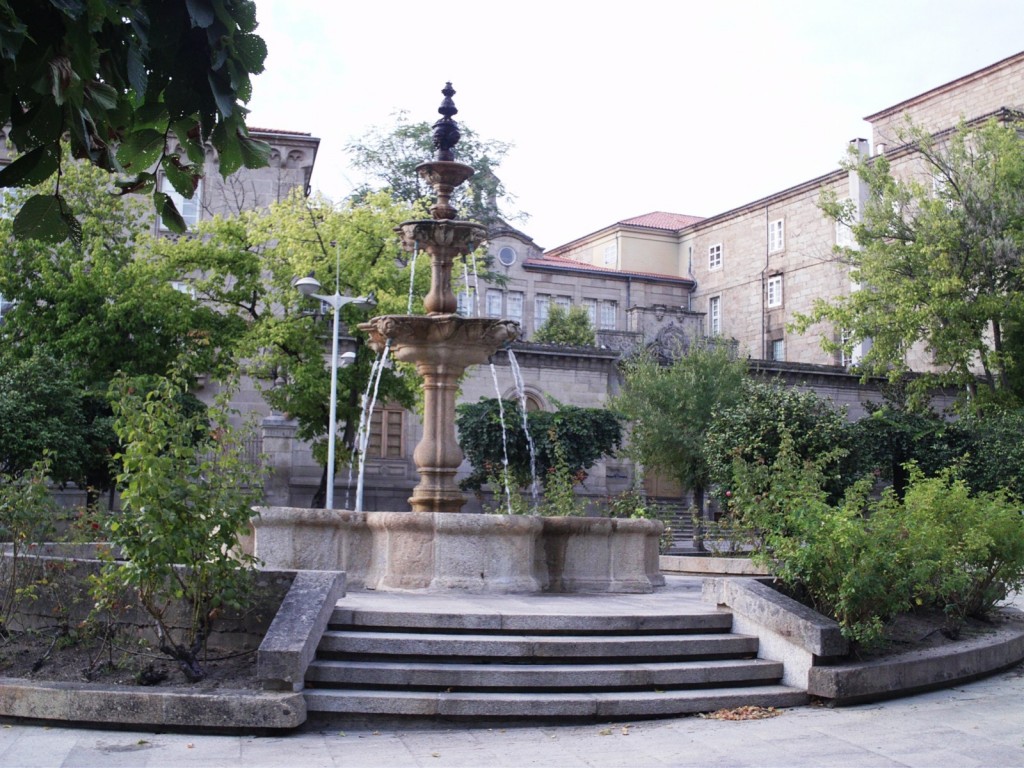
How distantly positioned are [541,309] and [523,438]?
2113 centimetres

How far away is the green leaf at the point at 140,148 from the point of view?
14.3ft

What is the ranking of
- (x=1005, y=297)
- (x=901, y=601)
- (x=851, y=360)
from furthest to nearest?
1. (x=851, y=360)
2. (x=1005, y=297)
3. (x=901, y=601)

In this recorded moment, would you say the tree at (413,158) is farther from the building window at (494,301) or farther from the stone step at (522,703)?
the stone step at (522,703)

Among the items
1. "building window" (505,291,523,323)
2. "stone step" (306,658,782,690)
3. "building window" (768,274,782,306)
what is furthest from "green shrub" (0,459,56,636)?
"building window" (768,274,782,306)

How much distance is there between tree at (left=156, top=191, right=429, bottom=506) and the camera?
24297mm

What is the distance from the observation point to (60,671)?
7316 millimetres

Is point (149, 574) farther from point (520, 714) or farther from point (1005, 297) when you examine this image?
point (1005, 297)

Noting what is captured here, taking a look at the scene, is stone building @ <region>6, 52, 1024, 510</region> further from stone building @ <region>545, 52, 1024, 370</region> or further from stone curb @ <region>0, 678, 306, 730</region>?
stone curb @ <region>0, 678, 306, 730</region>

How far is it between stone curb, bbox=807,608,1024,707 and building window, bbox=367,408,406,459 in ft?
79.6

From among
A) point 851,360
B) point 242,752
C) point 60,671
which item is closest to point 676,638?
point 242,752

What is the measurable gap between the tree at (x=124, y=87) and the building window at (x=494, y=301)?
43.1 meters

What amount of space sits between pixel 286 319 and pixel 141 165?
67.7 feet

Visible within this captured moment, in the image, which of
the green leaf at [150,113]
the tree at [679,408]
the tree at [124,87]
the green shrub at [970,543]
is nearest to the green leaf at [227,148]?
the tree at [124,87]

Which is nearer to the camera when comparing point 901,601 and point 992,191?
point 901,601
